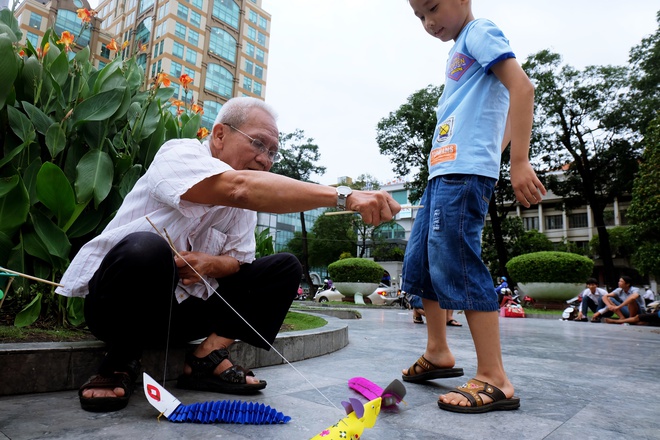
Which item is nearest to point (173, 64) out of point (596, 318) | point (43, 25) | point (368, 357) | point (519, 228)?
point (43, 25)

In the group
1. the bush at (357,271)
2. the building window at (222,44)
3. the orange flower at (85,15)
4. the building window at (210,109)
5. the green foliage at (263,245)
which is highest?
the building window at (222,44)

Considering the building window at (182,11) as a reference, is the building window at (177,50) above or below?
below

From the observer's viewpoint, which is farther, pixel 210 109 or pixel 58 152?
pixel 210 109

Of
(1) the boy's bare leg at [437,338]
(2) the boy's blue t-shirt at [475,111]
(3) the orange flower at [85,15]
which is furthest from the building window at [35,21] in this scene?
(1) the boy's bare leg at [437,338]

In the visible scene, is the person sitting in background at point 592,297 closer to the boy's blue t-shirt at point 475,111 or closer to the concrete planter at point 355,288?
the concrete planter at point 355,288

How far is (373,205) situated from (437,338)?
39.3 inches

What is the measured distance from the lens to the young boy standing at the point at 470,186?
1.72 metres

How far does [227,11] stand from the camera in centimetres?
4100

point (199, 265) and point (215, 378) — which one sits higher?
point (199, 265)

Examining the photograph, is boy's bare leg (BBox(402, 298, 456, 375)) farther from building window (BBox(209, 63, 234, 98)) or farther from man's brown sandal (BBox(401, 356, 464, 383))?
building window (BBox(209, 63, 234, 98))

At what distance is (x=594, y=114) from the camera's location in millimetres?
20516

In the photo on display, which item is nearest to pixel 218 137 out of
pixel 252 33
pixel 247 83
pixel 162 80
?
pixel 162 80

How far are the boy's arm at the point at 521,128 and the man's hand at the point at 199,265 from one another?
1.26 meters

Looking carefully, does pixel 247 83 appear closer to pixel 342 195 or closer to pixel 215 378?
pixel 215 378
